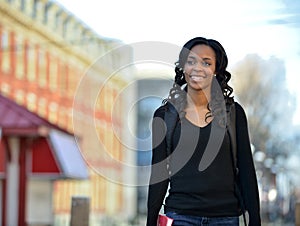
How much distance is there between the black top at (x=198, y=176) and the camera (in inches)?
114

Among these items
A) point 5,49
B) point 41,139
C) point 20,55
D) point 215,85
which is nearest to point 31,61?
point 20,55

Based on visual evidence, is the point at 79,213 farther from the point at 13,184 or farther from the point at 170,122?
the point at 13,184

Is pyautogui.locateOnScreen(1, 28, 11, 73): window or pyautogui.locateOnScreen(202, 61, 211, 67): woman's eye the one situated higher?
pyautogui.locateOnScreen(1, 28, 11, 73): window

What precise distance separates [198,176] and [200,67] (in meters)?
0.36

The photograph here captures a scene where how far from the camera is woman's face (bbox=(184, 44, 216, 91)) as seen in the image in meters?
2.95

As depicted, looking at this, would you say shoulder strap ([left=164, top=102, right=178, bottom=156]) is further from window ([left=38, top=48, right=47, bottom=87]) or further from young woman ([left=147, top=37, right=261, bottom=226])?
window ([left=38, top=48, right=47, bottom=87])

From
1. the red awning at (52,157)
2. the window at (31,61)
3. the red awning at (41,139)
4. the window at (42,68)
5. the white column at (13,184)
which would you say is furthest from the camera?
the window at (42,68)

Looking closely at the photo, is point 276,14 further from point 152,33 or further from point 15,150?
point 15,150

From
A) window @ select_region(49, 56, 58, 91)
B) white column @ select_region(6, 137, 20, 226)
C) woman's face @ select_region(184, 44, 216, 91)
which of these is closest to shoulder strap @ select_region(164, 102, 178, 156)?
woman's face @ select_region(184, 44, 216, 91)

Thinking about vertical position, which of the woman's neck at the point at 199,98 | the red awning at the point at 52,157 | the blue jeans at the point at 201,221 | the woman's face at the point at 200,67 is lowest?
the blue jeans at the point at 201,221

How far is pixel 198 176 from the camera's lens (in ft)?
9.46

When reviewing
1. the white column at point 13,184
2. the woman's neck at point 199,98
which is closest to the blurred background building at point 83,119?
the white column at point 13,184

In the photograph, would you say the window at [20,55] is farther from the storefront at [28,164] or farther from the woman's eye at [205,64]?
the woman's eye at [205,64]

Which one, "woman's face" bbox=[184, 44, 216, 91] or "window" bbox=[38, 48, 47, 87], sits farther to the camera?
"window" bbox=[38, 48, 47, 87]
